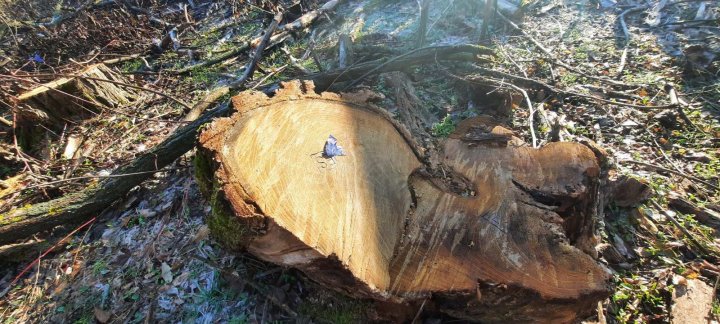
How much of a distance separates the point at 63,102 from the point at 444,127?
4.34 m

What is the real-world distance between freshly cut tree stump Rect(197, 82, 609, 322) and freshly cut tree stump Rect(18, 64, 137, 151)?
3.08 metres

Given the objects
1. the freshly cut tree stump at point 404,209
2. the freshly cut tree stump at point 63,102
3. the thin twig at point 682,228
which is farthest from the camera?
the freshly cut tree stump at point 63,102

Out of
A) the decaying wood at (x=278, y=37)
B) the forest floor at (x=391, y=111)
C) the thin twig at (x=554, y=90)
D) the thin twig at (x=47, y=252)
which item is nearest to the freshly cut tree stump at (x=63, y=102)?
the forest floor at (x=391, y=111)

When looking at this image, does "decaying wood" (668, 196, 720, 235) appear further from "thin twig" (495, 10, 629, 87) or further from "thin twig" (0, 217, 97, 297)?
"thin twig" (0, 217, 97, 297)

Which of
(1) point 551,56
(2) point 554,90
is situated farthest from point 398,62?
(1) point 551,56

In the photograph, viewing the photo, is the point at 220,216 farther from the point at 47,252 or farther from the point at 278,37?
the point at 278,37

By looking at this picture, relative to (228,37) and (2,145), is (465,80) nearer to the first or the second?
(228,37)

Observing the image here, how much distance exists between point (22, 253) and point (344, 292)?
3069mm

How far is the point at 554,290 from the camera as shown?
1.58 meters

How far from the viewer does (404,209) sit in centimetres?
191

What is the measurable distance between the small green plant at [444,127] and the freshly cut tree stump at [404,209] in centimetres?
97

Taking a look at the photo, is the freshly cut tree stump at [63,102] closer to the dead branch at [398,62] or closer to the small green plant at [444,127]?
the dead branch at [398,62]

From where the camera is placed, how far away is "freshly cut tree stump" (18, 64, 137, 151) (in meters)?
4.07

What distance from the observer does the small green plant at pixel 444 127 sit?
3.29 m
